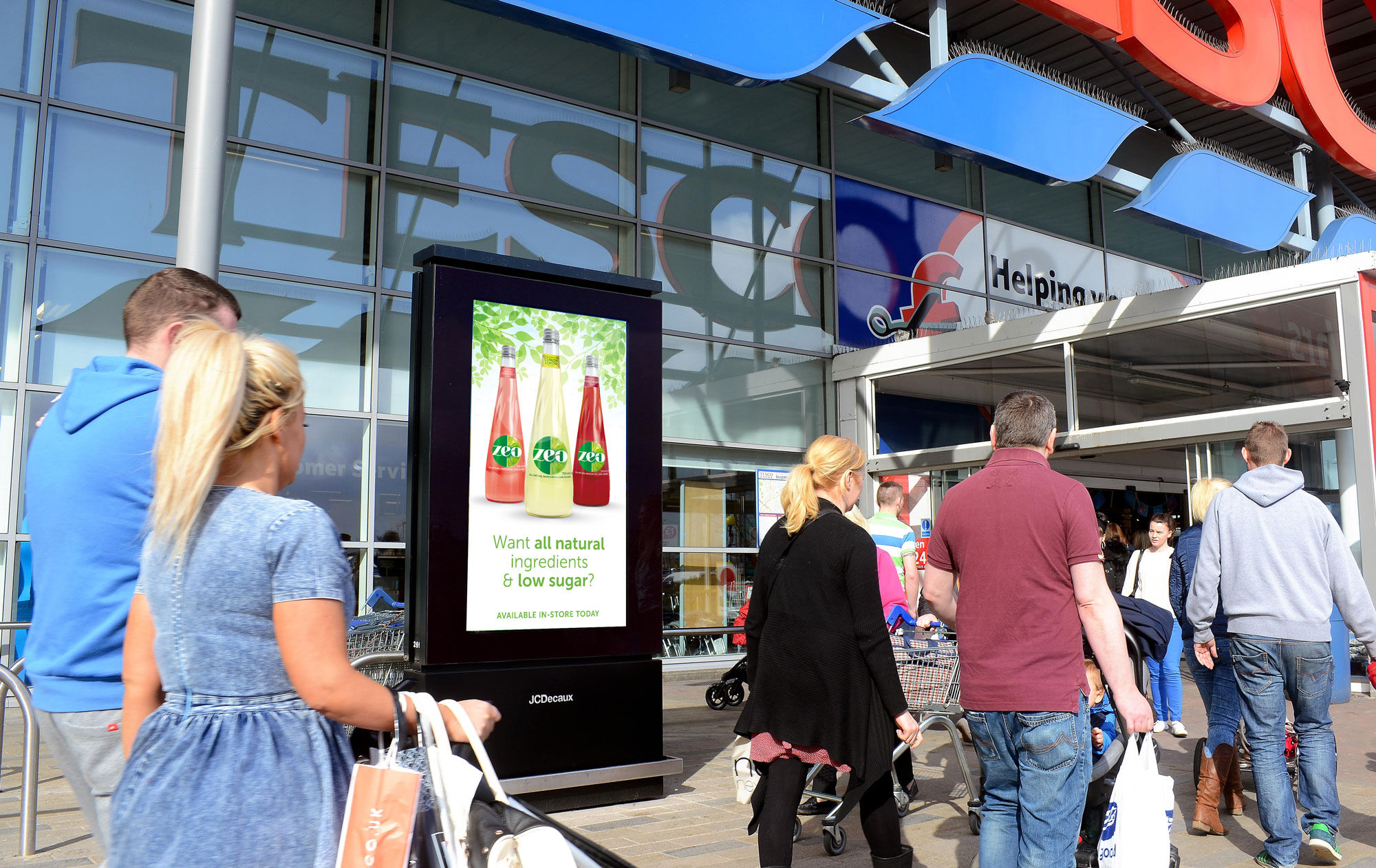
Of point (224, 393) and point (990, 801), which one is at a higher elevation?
point (224, 393)

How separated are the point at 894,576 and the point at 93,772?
16.8ft

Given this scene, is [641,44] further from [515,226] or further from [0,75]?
[0,75]

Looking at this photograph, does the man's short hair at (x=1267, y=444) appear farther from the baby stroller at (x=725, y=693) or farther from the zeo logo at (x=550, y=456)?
the baby stroller at (x=725, y=693)

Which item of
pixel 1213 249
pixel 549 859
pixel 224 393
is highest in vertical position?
pixel 1213 249

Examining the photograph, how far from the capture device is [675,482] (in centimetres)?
1246

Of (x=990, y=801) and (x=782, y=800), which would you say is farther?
(x=782, y=800)

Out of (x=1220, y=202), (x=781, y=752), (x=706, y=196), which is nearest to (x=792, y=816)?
(x=781, y=752)

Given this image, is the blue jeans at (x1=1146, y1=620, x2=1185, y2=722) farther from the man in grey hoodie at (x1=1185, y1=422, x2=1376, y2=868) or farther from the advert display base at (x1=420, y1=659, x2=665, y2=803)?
the advert display base at (x1=420, y1=659, x2=665, y2=803)

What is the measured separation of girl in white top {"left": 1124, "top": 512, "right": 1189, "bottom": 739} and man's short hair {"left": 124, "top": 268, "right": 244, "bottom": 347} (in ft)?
24.0

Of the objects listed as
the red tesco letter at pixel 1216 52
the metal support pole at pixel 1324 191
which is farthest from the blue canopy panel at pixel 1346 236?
the red tesco letter at pixel 1216 52

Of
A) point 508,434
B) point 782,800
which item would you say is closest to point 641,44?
point 508,434

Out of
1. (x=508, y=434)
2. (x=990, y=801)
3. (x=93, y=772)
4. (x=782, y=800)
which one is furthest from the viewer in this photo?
(x=508, y=434)

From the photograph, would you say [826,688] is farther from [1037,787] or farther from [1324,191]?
[1324,191]

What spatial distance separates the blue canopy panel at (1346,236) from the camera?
48.0ft
